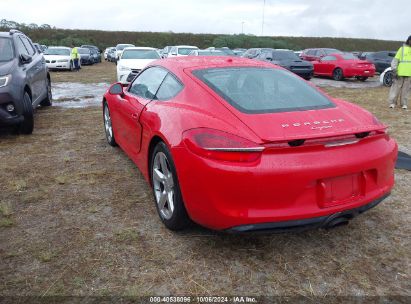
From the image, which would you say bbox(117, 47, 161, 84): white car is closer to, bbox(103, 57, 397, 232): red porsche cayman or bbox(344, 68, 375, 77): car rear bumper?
bbox(103, 57, 397, 232): red porsche cayman

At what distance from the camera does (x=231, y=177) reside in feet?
8.39

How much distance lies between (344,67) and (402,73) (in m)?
9.04

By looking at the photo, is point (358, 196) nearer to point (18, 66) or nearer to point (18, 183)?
point (18, 183)

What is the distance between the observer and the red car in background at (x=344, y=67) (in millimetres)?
18031

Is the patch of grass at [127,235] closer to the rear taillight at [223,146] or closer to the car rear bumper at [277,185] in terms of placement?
the car rear bumper at [277,185]

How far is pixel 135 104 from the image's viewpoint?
419 cm

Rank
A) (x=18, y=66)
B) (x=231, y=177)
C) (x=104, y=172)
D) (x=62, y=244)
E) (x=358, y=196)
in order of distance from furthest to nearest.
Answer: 1. (x=18, y=66)
2. (x=104, y=172)
3. (x=62, y=244)
4. (x=358, y=196)
5. (x=231, y=177)

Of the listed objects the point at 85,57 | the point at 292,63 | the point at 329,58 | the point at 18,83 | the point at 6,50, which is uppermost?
the point at 6,50

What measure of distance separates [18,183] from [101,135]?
2.45 metres

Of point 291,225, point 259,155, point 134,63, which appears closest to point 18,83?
point 259,155

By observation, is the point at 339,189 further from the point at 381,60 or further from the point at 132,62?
the point at 381,60

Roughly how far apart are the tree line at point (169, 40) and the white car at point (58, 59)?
106 feet

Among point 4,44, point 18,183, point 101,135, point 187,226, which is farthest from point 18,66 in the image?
point 187,226

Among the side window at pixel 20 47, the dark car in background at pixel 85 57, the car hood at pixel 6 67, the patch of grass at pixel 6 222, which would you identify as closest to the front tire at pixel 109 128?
the car hood at pixel 6 67
